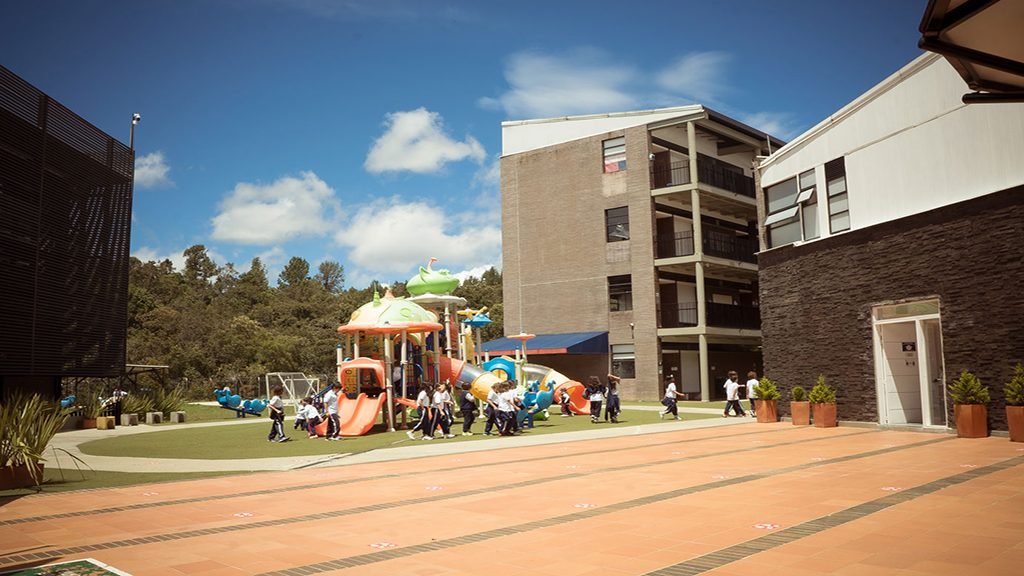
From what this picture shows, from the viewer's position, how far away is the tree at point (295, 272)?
325 feet

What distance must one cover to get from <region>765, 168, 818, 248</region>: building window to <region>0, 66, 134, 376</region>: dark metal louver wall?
22.0 m

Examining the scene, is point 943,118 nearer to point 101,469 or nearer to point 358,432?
point 358,432

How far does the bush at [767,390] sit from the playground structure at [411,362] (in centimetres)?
678

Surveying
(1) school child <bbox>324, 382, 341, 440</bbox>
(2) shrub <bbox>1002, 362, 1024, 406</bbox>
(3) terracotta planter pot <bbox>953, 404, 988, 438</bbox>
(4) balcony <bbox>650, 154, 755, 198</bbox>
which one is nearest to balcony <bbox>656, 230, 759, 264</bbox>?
(4) balcony <bbox>650, 154, 755, 198</bbox>

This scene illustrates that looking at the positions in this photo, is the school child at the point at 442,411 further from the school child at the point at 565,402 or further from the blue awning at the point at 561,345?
the blue awning at the point at 561,345

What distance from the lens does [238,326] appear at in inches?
2239

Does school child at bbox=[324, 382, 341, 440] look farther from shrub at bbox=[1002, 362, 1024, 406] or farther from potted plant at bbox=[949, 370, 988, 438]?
shrub at bbox=[1002, 362, 1024, 406]

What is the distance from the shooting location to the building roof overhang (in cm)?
491

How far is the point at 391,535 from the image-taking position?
7660mm

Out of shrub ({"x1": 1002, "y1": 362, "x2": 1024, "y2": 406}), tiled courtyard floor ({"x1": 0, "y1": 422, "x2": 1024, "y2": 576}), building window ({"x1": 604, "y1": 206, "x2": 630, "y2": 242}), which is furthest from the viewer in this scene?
building window ({"x1": 604, "y1": 206, "x2": 630, "y2": 242})

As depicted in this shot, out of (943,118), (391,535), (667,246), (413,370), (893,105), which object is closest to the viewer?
(391,535)

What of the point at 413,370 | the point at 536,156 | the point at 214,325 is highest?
the point at 536,156

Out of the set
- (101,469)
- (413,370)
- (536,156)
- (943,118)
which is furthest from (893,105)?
(536,156)

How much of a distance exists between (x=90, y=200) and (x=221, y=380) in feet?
94.7
